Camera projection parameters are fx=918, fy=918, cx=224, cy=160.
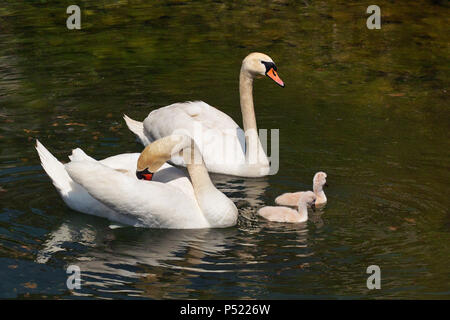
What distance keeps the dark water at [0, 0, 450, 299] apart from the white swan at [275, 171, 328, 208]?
0.56 feet

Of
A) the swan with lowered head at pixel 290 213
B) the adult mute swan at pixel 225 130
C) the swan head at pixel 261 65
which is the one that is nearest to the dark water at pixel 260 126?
the swan with lowered head at pixel 290 213

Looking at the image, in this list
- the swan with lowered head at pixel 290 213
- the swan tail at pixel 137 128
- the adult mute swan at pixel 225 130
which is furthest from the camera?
the swan tail at pixel 137 128

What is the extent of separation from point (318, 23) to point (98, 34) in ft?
14.0

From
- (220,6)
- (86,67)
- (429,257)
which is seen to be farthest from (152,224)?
(220,6)

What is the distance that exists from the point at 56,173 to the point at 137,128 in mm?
2436

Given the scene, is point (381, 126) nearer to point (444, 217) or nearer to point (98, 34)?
point (444, 217)

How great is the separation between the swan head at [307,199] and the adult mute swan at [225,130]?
1.40 meters

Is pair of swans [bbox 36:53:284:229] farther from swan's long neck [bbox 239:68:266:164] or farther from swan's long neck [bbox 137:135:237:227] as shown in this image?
swan's long neck [bbox 239:68:266:164]

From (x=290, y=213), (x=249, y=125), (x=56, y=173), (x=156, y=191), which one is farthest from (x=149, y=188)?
(x=249, y=125)

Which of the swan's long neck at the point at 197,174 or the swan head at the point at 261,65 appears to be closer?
the swan's long neck at the point at 197,174

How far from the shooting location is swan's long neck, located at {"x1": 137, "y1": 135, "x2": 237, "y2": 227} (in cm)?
916

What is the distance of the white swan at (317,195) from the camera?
9.79 m

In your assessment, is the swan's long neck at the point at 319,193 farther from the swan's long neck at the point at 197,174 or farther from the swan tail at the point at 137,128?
the swan tail at the point at 137,128

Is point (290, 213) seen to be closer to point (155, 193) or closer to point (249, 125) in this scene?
point (155, 193)
